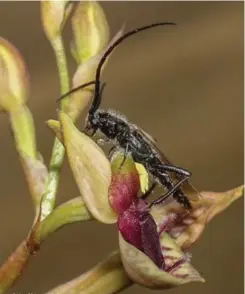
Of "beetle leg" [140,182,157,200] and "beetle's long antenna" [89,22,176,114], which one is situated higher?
"beetle's long antenna" [89,22,176,114]

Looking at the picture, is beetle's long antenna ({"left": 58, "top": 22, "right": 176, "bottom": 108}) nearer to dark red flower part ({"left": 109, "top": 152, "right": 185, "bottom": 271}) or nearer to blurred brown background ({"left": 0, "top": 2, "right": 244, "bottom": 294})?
dark red flower part ({"left": 109, "top": 152, "right": 185, "bottom": 271})

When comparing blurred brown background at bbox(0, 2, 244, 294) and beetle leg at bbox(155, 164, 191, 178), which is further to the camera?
blurred brown background at bbox(0, 2, 244, 294)

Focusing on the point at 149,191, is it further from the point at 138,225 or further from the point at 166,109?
the point at 166,109

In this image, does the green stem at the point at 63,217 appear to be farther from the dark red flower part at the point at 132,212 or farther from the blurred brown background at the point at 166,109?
the blurred brown background at the point at 166,109

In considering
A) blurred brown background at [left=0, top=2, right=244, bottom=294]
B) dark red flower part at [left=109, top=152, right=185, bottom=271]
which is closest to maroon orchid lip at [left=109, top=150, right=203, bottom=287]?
dark red flower part at [left=109, top=152, right=185, bottom=271]

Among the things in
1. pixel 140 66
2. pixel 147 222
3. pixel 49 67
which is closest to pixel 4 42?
pixel 147 222

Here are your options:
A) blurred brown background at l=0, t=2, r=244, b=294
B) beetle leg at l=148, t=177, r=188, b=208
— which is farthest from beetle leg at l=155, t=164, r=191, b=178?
blurred brown background at l=0, t=2, r=244, b=294

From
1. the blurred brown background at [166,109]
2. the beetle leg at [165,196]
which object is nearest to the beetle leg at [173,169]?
the beetle leg at [165,196]

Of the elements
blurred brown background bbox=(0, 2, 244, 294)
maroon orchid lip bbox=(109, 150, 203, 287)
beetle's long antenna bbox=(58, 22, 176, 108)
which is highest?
beetle's long antenna bbox=(58, 22, 176, 108)

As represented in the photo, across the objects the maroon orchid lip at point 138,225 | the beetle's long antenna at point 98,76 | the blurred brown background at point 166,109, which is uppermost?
the beetle's long antenna at point 98,76
